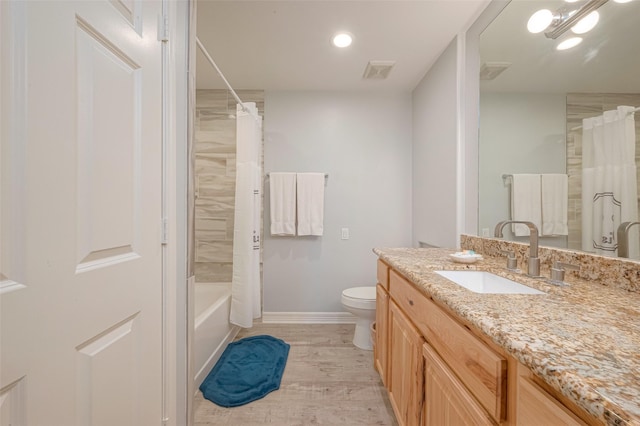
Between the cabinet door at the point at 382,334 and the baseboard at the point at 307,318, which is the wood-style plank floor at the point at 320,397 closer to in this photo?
the cabinet door at the point at 382,334

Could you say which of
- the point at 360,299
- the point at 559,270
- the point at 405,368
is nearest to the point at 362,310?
the point at 360,299

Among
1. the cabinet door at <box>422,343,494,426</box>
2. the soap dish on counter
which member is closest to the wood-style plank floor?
the cabinet door at <box>422,343,494,426</box>

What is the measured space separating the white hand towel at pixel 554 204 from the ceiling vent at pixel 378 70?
1485mm

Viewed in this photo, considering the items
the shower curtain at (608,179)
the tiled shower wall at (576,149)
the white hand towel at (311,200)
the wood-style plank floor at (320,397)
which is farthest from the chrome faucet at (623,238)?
the white hand towel at (311,200)

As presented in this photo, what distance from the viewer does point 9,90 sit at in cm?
49

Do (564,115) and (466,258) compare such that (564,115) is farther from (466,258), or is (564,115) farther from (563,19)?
(466,258)

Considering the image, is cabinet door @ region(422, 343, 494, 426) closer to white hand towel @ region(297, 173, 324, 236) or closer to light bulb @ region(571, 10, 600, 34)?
light bulb @ region(571, 10, 600, 34)

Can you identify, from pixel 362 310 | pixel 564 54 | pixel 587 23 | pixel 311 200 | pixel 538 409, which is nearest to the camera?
pixel 538 409

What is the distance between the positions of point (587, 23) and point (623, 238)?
837 mm

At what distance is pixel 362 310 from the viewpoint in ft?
6.82

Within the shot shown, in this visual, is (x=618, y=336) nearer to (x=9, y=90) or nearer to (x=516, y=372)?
(x=516, y=372)

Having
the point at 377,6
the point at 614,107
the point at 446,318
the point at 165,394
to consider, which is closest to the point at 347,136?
the point at 377,6

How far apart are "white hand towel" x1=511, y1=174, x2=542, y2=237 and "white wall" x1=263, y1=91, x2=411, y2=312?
50.9 inches

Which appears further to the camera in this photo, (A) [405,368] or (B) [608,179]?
(A) [405,368]
